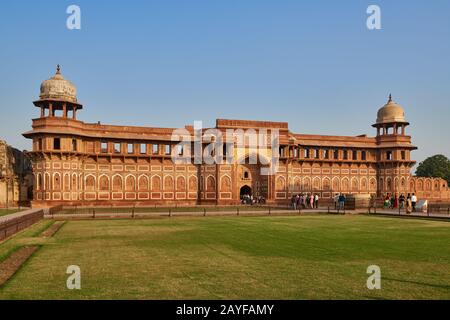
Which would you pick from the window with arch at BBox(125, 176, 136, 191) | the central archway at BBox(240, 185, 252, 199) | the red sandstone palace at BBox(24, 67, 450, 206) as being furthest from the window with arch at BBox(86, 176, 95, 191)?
the central archway at BBox(240, 185, 252, 199)

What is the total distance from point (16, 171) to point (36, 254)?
3673 centimetres

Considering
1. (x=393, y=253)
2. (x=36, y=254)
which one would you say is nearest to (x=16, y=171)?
(x=36, y=254)

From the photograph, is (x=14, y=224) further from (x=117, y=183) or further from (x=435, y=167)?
(x=435, y=167)

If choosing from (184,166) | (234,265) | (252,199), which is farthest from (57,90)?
(234,265)

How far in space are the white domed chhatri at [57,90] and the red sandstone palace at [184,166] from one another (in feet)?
0.29

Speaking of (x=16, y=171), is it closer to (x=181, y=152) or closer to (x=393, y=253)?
(x=181, y=152)

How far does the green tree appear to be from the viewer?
79.8 meters

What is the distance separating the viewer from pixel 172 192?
142 ft

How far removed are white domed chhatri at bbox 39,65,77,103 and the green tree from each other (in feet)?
225

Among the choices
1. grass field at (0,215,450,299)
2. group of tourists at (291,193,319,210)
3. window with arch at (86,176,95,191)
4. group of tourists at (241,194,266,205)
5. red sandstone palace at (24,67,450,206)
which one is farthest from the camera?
group of tourists at (241,194,266,205)

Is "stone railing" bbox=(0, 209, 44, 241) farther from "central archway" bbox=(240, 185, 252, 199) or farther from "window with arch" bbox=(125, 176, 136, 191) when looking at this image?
"central archway" bbox=(240, 185, 252, 199)

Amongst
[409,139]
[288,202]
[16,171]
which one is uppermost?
[409,139]
